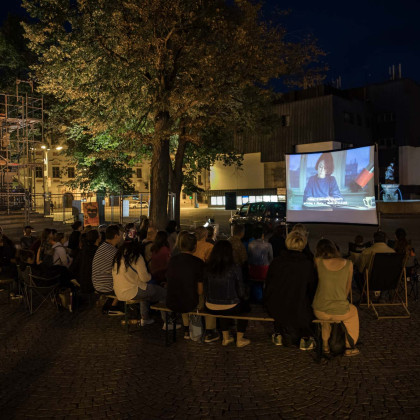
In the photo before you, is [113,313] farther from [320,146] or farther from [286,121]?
[286,121]

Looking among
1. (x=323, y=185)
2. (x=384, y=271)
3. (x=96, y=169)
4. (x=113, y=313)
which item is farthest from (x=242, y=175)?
(x=384, y=271)

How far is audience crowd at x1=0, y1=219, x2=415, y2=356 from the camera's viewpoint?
18.2ft

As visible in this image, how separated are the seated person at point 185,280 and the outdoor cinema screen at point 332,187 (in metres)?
6.72

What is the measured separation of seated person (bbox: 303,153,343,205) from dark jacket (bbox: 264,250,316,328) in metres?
7.03

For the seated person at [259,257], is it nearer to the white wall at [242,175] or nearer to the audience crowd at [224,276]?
the audience crowd at [224,276]

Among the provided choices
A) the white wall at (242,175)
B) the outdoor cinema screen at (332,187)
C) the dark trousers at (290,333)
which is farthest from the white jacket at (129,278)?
the white wall at (242,175)

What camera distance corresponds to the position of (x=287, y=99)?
2064 inches

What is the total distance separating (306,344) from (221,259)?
1.67 meters

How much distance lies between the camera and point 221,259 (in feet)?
18.8

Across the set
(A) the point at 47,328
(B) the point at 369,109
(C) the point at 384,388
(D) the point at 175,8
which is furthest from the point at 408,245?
(B) the point at 369,109

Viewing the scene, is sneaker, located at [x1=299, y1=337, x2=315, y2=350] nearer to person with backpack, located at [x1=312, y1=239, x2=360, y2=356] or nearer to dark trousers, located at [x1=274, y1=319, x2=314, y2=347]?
dark trousers, located at [x1=274, y1=319, x2=314, y2=347]

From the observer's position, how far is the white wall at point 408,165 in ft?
171

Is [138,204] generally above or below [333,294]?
above

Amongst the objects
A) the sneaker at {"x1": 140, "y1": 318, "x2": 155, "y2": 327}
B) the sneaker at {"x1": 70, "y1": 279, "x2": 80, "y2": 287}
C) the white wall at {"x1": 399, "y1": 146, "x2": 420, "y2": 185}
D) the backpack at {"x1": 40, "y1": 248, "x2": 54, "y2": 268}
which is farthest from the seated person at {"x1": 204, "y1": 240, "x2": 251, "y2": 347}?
the white wall at {"x1": 399, "y1": 146, "x2": 420, "y2": 185}
